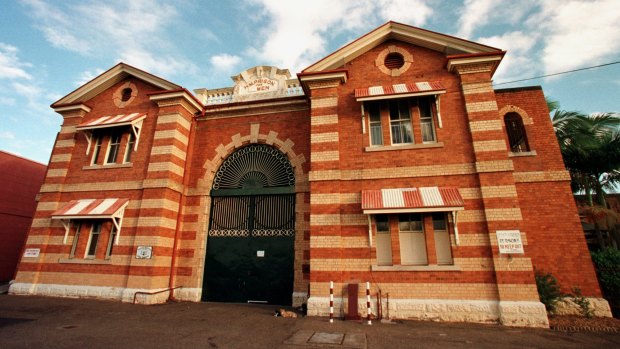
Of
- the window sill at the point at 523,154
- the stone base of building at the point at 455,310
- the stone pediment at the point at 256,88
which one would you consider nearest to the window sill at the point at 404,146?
the window sill at the point at 523,154

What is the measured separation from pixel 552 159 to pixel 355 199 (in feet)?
23.1

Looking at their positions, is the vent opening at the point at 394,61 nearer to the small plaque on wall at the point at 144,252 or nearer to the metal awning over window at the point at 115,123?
the metal awning over window at the point at 115,123

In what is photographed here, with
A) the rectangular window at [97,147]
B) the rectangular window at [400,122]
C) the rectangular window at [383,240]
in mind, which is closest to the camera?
the rectangular window at [383,240]

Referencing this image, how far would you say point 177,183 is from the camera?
1184 cm

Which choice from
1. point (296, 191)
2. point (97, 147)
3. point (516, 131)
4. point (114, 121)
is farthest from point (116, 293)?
point (516, 131)

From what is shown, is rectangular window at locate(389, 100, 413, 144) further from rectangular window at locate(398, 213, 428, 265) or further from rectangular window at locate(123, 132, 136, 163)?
rectangular window at locate(123, 132, 136, 163)

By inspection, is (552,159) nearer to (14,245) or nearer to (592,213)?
(592,213)

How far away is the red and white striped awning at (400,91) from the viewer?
9.62 metres

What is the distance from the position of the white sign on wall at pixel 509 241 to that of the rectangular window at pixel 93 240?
14027 millimetres

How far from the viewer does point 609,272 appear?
9484 millimetres

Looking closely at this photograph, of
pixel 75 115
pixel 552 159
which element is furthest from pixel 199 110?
pixel 552 159

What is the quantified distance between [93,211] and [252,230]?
→ 6003 mm

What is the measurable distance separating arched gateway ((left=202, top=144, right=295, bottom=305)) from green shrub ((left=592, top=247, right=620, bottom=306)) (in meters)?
10.2

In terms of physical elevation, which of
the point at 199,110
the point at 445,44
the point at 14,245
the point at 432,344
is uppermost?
the point at 445,44
